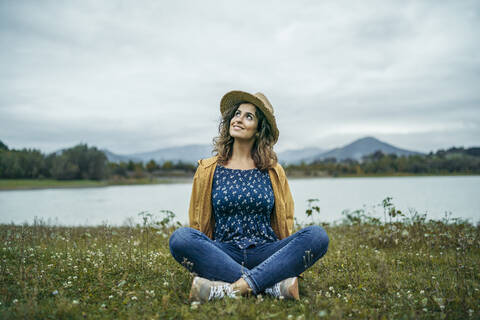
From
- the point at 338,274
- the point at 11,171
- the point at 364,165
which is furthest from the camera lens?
the point at 364,165

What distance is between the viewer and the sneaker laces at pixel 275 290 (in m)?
3.24

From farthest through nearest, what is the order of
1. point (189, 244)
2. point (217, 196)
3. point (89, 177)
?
point (89, 177) < point (217, 196) < point (189, 244)

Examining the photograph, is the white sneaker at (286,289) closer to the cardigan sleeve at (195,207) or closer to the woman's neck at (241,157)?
the cardigan sleeve at (195,207)

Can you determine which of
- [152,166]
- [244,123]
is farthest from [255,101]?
[152,166]

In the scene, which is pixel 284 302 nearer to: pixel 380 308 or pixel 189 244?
pixel 380 308

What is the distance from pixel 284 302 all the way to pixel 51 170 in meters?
52.2

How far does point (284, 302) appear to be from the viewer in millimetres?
3174

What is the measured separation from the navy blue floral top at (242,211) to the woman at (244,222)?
0.04 feet

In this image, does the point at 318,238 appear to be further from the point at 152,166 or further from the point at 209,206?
the point at 152,166

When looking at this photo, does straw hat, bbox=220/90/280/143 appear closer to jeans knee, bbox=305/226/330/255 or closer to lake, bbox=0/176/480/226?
jeans knee, bbox=305/226/330/255

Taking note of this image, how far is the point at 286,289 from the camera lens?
321 centimetres

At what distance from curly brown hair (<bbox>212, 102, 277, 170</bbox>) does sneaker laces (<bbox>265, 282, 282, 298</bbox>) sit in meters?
1.49

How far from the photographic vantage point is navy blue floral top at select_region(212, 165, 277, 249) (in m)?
3.73

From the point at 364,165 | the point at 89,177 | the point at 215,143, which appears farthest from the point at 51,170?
the point at 364,165
